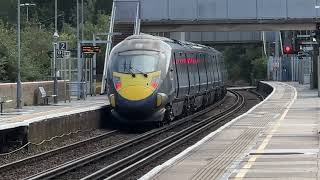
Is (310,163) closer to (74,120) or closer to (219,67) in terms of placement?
(74,120)

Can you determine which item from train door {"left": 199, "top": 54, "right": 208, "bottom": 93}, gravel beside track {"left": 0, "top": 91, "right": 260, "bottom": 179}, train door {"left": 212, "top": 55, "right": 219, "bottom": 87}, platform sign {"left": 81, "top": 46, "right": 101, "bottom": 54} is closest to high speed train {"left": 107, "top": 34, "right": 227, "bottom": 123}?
gravel beside track {"left": 0, "top": 91, "right": 260, "bottom": 179}

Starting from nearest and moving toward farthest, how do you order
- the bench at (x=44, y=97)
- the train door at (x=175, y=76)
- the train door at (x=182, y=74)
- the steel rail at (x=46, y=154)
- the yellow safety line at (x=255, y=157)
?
the yellow safety line at (x=255, y=157)
the steel rail at (x=46, y=154)
the train door at (x=175, y=76)
the train door at (x=182, y=74)
the bench at (x=44, y=97)

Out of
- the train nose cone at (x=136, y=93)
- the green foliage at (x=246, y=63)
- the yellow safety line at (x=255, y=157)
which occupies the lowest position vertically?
the yellow safety line at (x=255, y=157)

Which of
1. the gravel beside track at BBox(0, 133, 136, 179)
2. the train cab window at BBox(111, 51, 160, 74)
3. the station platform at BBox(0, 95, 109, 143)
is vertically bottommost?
the gravel beside track at BBox(0, 133, 136, 179)

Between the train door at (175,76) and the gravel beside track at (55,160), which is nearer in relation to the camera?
the gravel beside track at (55,160)

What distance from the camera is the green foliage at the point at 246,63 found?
102119mm

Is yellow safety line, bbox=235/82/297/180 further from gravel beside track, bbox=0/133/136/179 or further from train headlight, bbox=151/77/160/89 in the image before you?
gravel beside track, bbox=0/133/136/179

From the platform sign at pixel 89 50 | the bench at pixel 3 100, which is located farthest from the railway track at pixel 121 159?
the platform sign at pixel 89 50

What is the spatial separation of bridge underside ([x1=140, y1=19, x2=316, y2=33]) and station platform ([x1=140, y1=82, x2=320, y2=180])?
25.3 m

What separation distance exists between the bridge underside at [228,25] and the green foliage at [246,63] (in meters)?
48.5

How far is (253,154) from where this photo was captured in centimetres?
1570

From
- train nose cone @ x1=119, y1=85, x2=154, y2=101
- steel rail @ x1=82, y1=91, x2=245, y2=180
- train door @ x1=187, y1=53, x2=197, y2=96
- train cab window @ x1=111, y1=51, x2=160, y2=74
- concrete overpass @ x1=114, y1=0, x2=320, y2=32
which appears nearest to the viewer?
steel rail @ x1=82, y1=91, x2=245, y2=180

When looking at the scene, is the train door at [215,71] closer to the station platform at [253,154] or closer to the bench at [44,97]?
the bench at [44,97]

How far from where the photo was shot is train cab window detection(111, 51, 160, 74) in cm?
2591
